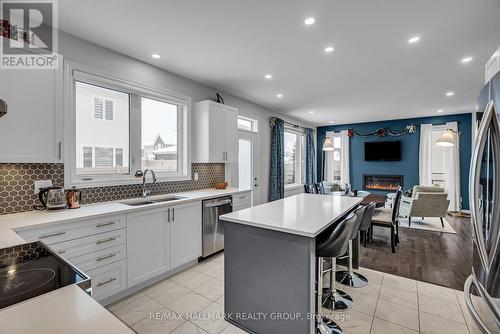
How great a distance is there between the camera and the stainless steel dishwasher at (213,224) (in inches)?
133

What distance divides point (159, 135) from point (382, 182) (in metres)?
7.17

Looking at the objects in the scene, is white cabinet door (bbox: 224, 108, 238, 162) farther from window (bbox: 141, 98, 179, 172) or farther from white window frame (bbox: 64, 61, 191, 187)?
window (bbox: 141, 98, 179, 172)

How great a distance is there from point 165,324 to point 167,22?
2.85 m

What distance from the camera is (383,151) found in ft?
25.1

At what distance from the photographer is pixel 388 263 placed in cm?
335

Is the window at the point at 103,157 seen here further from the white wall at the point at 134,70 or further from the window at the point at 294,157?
the window at the point at 294,157

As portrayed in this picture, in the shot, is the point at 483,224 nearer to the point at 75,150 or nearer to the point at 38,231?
the point at 38,231

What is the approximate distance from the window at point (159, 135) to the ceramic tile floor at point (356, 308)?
1.63 meters

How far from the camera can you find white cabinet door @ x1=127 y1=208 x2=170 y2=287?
8.22 feet

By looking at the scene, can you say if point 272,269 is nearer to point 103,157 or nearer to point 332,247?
point 332,247

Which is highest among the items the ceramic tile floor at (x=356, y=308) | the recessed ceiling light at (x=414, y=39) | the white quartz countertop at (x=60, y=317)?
the recessed ceiling light at (x=414, y=39)

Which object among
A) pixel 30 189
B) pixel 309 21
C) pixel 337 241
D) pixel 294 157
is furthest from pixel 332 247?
pixel 294 157

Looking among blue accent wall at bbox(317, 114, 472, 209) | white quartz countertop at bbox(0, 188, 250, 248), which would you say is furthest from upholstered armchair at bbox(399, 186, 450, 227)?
white quartz countertop at bbox(0, 188, 250, 248)

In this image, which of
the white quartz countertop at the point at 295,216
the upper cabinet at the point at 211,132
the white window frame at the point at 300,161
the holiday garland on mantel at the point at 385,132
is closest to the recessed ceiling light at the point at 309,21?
the white quartz countertop at the point at 295,216
